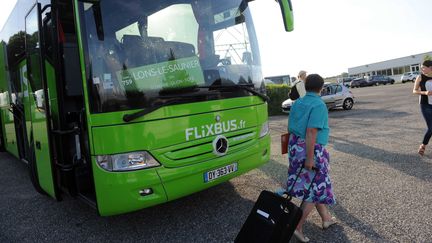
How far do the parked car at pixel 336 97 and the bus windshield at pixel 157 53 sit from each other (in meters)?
12.5

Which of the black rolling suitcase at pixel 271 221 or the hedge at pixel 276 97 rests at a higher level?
the hedge at pixel 276 97

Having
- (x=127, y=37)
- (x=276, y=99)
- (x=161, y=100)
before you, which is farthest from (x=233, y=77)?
(x=276, y=99)

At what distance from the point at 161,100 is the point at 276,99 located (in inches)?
589

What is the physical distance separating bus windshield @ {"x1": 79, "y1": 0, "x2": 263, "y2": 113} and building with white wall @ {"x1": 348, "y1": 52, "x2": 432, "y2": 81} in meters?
65.2

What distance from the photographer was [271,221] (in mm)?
2881

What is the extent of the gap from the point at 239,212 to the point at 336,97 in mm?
13749

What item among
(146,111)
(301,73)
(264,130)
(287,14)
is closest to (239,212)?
(264,130)

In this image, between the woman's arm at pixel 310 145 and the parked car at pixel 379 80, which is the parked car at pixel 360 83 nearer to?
the parked car at pixel 379 80

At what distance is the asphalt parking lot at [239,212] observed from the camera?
3.54 metres

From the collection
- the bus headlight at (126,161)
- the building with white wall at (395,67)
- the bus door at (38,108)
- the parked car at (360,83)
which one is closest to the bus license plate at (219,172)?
the bus headlight at (126,161)

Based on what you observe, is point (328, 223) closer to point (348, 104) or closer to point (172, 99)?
point (172, 99)

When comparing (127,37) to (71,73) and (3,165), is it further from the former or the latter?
(3,165)

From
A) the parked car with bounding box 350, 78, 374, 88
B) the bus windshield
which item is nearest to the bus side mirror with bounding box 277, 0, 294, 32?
the bus windshield

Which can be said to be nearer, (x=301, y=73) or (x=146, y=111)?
(x=146, y=111)
